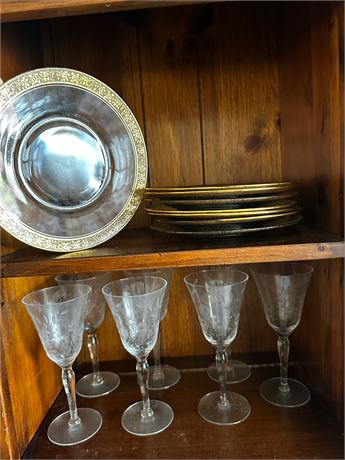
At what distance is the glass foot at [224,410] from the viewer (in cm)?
57

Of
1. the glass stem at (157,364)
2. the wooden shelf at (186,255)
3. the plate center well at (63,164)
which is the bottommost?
the glass stem at (157,364)

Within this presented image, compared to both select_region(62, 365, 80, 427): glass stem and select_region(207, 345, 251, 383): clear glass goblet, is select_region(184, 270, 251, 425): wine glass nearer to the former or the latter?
select_region(207, 345, 251, 383): clear glass goblet

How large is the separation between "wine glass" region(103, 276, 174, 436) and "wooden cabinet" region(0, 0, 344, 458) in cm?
2

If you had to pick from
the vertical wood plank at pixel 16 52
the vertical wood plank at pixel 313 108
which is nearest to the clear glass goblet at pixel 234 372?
the vertical wood plank at pixel 313 108

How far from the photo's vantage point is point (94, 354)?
681 millimetres

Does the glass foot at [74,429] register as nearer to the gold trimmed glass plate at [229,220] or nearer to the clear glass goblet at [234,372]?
the clear glass goblet at [234,372]

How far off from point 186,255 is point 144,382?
0.25 metres

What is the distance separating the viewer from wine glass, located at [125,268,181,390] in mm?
646

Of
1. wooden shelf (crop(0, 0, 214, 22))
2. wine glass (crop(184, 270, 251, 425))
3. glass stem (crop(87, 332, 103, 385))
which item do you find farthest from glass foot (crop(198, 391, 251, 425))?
→ wooden shelf (crop(0, 0, 214, 22))

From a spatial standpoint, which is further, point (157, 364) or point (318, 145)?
point (157, 364)

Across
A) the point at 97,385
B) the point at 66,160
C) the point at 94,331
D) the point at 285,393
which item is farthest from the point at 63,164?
the point at 285,393

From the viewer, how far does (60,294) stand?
0.60 m

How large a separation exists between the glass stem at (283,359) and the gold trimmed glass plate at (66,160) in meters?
0.34

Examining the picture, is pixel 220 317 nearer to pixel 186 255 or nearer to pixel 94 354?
pixel 186 255
